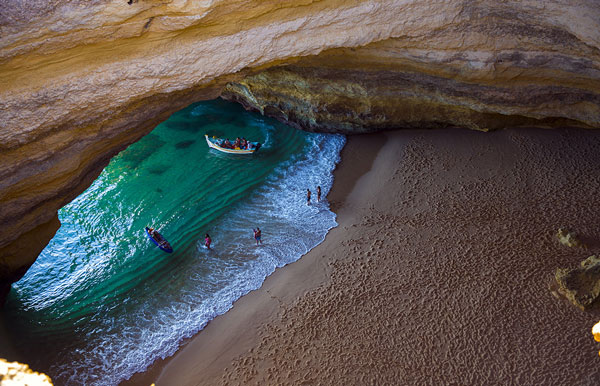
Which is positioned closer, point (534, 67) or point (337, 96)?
point (534, 67)

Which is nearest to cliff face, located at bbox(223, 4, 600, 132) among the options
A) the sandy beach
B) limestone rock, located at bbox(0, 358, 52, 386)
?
the sandy beach

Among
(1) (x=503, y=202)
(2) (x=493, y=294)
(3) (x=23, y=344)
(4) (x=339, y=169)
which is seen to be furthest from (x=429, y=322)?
(3) (x=23, y=344)

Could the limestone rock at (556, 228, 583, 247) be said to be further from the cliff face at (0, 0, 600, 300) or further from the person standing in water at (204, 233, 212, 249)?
the person standing in water at (204, 233, 212, 249)

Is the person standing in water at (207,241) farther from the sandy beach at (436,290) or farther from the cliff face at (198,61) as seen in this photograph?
the cliff face at (198,61)

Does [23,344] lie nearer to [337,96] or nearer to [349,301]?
[349,301]

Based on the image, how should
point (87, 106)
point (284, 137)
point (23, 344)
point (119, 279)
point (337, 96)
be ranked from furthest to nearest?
point (284, 137) < point (337, 96) < point (119, 279) < point (23, 344) < point (87, 106)

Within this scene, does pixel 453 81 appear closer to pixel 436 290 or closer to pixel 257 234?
pixel 436 290

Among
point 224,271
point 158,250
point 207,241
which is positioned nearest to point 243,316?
point 224,271
